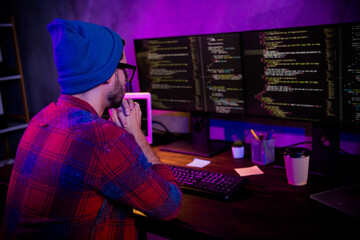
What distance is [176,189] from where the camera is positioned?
3.75 feet

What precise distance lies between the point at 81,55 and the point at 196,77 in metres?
0.90

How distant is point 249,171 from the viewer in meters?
1.54

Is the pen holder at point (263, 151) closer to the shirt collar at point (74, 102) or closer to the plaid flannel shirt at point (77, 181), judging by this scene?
the plaid flannel shirt at point (77, 181)

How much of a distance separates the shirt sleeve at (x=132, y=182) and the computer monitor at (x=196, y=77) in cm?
Result: 73

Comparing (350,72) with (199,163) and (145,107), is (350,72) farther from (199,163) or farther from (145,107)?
(145,107)

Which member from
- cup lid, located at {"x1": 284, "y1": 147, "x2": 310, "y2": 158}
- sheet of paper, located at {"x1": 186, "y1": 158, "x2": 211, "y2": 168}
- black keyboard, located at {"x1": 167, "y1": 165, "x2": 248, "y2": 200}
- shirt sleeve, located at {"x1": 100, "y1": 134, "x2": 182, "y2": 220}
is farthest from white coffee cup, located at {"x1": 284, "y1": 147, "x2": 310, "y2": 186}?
shirt sleeve, located at {"x1": 100, "y1": 134, "x2": 182, "y2": 220}

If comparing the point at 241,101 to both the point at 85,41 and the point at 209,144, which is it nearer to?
the point at 209,144

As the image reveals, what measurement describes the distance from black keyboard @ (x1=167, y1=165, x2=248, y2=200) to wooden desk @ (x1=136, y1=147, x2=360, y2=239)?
27 mm

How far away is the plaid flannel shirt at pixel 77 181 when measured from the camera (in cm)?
97

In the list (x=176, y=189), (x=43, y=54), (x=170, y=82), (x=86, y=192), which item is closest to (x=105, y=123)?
(x=86, y=192)

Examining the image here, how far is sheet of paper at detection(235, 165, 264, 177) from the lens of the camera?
59.4 inches

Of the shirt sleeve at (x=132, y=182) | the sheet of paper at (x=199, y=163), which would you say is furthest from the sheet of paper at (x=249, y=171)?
the shirt sleeve at (x=132, y=182)

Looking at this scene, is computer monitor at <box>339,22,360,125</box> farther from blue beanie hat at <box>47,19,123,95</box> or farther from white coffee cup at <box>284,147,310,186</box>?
blue beanie hat at <box>47,19,123,95</box>

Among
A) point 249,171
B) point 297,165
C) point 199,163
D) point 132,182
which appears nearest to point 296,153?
point 297,165
